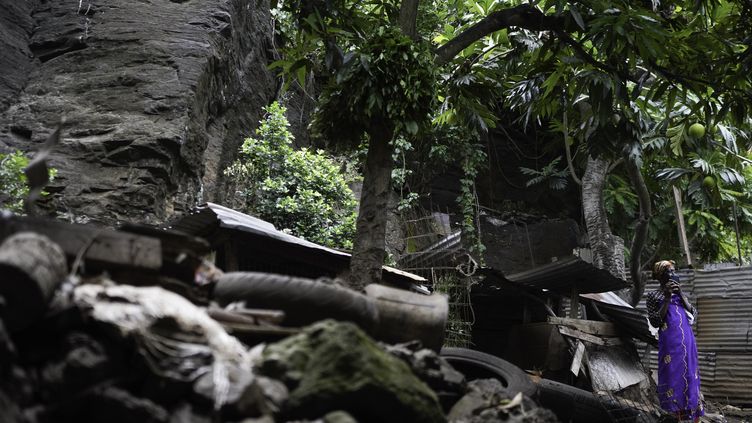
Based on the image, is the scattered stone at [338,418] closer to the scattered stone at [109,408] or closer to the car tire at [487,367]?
the scattered stone at [109,408]

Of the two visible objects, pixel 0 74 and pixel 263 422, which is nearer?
pixel 263 422

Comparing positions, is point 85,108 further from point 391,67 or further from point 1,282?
point 1,282

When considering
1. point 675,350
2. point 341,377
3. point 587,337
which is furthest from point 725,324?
point 341,377

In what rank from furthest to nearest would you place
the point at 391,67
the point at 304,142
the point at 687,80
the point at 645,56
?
the point at 304,142 → the point at 687,80 → the point at 645,56 → the point at 391,67

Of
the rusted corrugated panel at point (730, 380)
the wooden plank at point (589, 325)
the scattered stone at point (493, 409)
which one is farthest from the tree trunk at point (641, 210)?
the scattered stone at point (493, 409)

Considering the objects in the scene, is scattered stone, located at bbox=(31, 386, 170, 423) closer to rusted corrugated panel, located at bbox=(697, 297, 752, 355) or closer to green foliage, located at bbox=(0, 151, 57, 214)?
green foliage, located at bbox=(0, 151, 57, 214)

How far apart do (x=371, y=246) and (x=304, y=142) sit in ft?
27.2

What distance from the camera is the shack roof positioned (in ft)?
20.6

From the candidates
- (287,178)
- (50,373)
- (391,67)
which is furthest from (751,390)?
(50,373)

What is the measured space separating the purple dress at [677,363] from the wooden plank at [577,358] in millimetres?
1322

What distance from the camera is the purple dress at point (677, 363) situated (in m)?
7.05

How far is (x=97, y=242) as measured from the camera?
8.98ft

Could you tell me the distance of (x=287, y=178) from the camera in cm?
1071

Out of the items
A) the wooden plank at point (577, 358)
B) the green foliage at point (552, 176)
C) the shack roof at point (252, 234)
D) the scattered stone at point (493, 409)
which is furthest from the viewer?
the green foliage at point (552, 176)
